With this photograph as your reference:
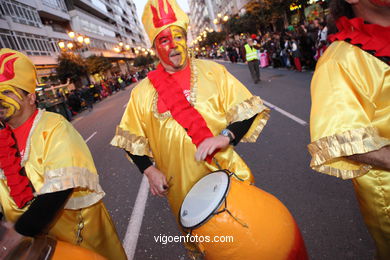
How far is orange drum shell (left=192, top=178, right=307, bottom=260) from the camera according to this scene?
1286mm

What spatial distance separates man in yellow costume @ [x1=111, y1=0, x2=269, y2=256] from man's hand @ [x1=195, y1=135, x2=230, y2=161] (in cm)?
5

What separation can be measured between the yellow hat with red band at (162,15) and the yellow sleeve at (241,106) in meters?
0.53

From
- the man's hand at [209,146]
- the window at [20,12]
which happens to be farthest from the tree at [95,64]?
the man's hand at [209,146]

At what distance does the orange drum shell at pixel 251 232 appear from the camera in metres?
1.29

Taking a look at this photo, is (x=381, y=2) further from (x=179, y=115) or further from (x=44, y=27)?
(x=44, y=27)

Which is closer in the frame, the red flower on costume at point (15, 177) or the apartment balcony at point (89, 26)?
the red flower on costume at point (15, 177)

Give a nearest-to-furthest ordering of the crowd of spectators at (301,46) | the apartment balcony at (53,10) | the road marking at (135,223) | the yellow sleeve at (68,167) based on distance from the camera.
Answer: the yellow sleeve at (68,167), the road marking at (135,223), the crowd of spectators at (301,46), the apartment balcony at (53,10)

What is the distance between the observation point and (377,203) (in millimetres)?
1333

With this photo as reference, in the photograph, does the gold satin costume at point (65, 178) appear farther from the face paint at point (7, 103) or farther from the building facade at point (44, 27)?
the building facade at point (44, 27)

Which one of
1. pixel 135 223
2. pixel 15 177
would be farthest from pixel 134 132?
pixel 135 223

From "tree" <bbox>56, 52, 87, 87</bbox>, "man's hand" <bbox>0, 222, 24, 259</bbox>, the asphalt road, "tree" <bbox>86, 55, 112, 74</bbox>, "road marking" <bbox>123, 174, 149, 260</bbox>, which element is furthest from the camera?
"tree" <bbox>86, 55, 112, 74</bbox>

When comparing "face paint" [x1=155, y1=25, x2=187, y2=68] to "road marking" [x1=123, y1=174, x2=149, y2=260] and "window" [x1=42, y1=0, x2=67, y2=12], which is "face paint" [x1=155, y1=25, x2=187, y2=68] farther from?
"window" [x1=42, y1=0, x2=67, y2=12]

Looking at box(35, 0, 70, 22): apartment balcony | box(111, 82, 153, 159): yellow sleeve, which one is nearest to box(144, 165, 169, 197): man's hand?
box(111, 82, 153, 159): yellow sleeve

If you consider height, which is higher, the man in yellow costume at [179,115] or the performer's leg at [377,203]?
the man in yellow costume at [179,115]
